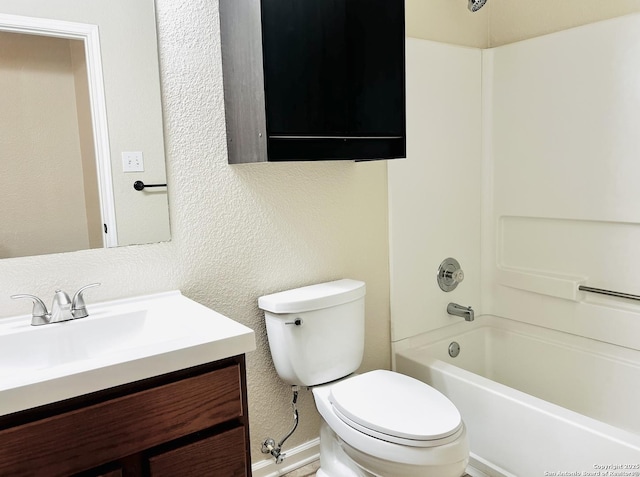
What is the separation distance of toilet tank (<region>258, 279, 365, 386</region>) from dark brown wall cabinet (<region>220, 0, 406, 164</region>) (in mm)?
488

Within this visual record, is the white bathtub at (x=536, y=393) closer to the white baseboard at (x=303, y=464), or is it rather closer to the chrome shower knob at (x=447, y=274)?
the white baseboard at (x=303, y=464)

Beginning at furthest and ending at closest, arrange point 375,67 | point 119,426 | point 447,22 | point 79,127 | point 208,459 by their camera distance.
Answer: point 447,22
point 375,67
point 79,127
point 208,459
point 119,426

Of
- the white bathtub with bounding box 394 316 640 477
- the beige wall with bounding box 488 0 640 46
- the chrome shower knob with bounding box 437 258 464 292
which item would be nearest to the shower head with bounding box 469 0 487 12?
the beige wall with bounding box 488 0 640 46

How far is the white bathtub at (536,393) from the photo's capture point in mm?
1620

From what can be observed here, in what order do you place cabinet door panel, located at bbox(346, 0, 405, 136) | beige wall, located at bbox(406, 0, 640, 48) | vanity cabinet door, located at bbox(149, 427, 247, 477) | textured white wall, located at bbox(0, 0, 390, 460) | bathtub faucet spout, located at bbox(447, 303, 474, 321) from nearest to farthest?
vanity cabinet door, located at bbox(149, 427, 247, 477) < textured white wall, located at bbox(0, 0, 390, 460) < cabinet door panel, located at bbox(346, 0, 405, 136) < beige wall, located at bbox(406, 0, 640, 48) < bathtub faucet spout, located at bbox(447, 303, 474, 321)

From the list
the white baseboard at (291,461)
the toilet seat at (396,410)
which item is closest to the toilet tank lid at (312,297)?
the toilet seat at (396,410)

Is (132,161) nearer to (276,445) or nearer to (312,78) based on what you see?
(312,78)

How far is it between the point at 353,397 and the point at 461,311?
2.88ft

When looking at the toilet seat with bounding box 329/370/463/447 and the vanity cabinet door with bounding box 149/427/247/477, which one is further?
the toilet seat with bounding box 329/370/463/447

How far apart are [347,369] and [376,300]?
401 mm

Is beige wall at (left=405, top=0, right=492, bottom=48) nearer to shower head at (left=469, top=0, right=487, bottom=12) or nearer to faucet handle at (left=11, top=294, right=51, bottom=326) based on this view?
shower head at (left=469, top=0, right=487, bottom=12)

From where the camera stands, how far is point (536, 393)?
236 centimetres

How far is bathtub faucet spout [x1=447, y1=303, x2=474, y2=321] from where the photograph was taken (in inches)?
89.7

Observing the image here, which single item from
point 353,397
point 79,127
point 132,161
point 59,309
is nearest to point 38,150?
point 79,127
